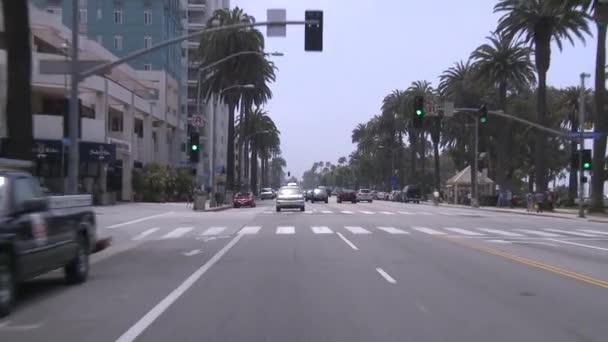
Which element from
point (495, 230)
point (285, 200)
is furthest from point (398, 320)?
point (285, 200)

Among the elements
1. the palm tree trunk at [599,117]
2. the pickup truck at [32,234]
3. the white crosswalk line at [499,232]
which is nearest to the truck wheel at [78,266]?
the pickup truck at [32,234]

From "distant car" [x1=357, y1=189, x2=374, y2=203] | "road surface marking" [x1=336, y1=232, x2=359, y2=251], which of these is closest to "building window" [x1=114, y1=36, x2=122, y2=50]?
"distant car" [x1=357, y1=189, x2=374, y2=203]

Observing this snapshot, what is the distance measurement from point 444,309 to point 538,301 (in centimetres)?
187

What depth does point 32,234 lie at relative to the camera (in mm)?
11586

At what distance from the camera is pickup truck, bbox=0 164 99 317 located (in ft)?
35.6

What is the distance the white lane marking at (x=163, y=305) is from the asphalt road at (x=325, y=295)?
0.02m

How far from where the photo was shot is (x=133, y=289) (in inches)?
551

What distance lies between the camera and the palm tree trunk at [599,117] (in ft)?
177

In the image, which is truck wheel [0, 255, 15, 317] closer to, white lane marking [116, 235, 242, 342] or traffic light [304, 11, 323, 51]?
white lane marking [116, 235, 242, 342]

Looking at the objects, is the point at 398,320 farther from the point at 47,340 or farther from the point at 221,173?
the point at 221,173

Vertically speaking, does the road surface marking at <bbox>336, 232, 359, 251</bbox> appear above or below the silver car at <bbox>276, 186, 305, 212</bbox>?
below

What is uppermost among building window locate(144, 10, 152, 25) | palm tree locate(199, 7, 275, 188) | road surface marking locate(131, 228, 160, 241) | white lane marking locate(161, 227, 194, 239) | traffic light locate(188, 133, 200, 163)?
building window locate(144, 10, 152, 25)

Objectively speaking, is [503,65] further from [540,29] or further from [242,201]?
[242,201]

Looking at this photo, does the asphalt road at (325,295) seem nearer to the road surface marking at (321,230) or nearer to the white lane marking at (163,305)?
the white lane marking at (163,305)
